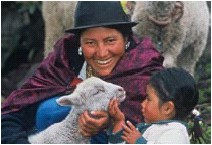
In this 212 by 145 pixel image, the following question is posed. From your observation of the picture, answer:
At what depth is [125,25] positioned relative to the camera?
3889 millimetres

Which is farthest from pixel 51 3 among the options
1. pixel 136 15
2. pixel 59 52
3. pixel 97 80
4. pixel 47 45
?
pixel 97 80

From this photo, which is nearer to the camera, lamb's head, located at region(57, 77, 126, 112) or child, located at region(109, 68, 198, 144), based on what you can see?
child, located at region(109, 68, 198, 144)

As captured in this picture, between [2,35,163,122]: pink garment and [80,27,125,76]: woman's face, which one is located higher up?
[80,27,125,76]: woman's face

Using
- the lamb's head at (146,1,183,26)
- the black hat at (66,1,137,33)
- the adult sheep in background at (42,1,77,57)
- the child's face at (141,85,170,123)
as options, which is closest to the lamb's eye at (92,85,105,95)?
the child's face at (141,85,170,123)

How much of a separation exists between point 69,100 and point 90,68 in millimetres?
374

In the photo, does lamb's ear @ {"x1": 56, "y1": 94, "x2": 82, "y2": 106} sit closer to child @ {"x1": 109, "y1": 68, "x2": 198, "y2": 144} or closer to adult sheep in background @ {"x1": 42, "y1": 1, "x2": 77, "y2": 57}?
child @ {"x1": 109, "y1": 68, "x2": 198, "y2": 144}

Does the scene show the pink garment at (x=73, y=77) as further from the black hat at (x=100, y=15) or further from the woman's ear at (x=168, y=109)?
the woman's ear at (x=168, y=109)

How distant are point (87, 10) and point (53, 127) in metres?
0.61

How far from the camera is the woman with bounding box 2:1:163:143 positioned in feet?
12.6

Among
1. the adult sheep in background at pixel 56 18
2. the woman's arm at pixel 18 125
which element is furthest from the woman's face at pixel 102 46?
the adult sheep in background at pixel 56 18

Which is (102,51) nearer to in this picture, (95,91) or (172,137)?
(95,91)

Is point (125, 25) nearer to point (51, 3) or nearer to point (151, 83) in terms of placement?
point (151, 83)

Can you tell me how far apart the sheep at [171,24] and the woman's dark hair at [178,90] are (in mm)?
2369

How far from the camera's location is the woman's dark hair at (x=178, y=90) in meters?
Result: 3.60
